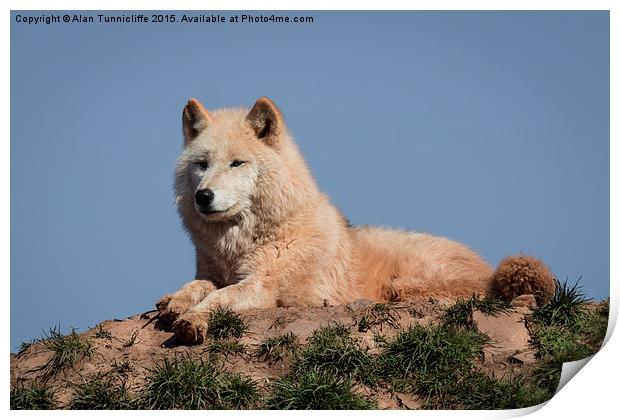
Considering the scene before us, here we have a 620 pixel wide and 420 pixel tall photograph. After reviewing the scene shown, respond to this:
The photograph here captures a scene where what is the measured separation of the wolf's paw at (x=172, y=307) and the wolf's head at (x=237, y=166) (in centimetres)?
88

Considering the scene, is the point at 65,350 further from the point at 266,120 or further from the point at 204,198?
the point at 266,120

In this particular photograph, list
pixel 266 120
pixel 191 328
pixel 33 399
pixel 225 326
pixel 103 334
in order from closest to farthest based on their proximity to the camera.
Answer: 1. pixel 33 399
2. pixel 191 328
3. pixel 225 326
4. pixel 103 334
5. pixel 266 120

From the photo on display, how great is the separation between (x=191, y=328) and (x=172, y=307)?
1.88ft

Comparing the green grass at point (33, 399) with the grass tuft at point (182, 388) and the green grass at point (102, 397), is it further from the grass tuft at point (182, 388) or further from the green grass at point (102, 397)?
the grass tuft at point (182, 388)

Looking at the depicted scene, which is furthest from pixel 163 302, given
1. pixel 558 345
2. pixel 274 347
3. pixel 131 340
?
pixel 558 345

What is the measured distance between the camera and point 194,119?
10188mm

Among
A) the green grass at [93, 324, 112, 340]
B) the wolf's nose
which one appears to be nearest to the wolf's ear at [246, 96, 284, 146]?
the wolf's nose

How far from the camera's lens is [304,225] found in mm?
10000

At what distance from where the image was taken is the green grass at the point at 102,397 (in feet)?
26.2

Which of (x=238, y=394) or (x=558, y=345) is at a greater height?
(x=558, y=345)

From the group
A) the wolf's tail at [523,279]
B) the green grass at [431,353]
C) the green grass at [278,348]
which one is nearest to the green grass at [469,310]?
the green grass at [431,353]

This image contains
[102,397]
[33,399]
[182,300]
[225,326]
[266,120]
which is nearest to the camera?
[102,397]

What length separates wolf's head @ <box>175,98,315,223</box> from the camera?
9.59 metres
